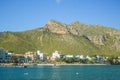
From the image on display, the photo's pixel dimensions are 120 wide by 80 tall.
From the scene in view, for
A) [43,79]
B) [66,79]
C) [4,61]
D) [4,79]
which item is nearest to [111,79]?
[66,79]

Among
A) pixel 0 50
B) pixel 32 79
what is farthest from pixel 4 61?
pixel 32 79

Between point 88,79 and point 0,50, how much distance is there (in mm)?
129380

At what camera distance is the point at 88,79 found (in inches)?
3137

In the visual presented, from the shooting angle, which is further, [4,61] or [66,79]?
[4,61]

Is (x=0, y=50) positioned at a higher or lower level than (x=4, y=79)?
higher

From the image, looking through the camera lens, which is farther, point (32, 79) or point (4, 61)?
point (4, 61)

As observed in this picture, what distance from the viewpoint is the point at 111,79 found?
262 ft

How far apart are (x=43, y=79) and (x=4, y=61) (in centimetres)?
12347

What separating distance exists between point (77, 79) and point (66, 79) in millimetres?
3325

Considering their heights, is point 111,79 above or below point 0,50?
below

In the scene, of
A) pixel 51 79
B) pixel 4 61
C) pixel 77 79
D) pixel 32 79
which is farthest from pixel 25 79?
pixel 4 61

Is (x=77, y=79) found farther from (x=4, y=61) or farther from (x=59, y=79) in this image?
(x=4, y=61)

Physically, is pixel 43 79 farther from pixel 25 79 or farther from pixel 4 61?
pixel 4 61

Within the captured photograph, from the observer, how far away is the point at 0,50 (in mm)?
199625
